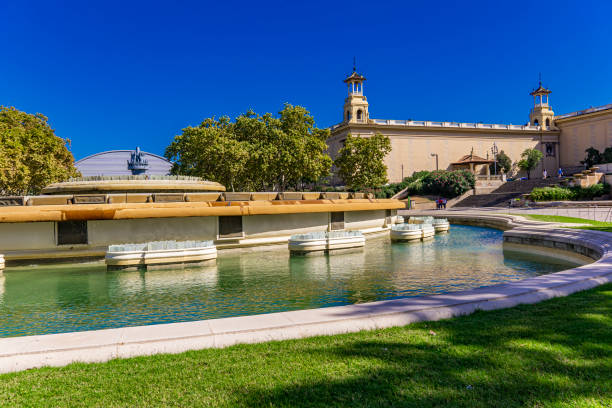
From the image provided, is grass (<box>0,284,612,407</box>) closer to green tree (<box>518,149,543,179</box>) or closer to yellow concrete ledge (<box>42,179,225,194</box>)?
yellow concrete ledge (<box>42,179,225,194</box>)

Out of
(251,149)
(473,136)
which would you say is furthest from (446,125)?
(251,149)

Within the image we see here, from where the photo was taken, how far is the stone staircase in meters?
53.7

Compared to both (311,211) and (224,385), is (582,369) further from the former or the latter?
(311,211)

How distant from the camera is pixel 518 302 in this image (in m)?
7.40

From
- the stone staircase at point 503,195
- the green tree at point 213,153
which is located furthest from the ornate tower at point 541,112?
the green tree at point 213,153

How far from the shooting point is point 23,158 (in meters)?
39.2

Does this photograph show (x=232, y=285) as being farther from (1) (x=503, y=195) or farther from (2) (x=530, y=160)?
(2) (x=530, y=160)

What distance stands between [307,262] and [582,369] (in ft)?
37.6

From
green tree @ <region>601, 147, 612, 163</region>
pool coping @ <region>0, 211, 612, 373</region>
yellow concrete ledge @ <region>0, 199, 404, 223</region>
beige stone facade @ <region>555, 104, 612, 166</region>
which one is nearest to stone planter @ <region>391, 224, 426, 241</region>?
yellow concrete ledge @ <region>0, 199, 404, 223</region>

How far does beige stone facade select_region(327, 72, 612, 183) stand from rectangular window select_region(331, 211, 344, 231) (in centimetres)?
6125

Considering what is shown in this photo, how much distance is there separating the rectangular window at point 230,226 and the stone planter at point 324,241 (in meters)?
2.32

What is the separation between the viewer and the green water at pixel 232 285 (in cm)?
923

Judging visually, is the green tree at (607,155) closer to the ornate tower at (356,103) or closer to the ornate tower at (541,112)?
the ornate tower at (541,112)

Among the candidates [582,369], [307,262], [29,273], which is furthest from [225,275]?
[582,369]
